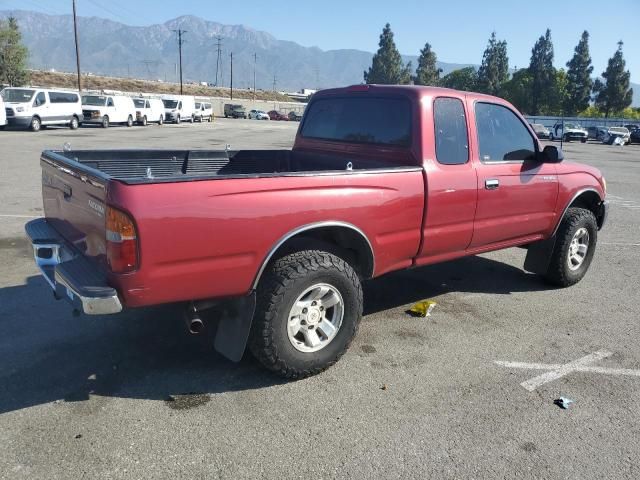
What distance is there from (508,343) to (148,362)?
2775 mm

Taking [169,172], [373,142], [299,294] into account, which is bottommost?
[299,294]

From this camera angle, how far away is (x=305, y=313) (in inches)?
146

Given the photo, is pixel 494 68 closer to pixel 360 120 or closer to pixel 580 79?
pixel 580 79

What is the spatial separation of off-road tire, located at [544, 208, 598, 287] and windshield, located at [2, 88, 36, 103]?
25933 mm

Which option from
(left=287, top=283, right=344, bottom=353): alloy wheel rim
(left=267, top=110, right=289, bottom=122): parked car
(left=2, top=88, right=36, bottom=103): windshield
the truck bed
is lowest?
(left=267, top=110, right=289, bottom=122): parked car

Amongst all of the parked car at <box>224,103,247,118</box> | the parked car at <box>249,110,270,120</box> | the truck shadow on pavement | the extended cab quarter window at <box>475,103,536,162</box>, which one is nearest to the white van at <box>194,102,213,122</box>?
the parked car at <box>224,103,247,118</box>

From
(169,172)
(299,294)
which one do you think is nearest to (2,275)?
(169,172)

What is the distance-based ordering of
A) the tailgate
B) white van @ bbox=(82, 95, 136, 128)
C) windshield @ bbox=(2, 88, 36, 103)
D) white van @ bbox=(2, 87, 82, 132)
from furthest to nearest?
1. white van @ bbox=(82, 95, 136, 128)
2. windshield @ bbox=(2, 88, 36, 103)
3. white van @ bbox=(2, 87, 82, 132)
4. the tailgate

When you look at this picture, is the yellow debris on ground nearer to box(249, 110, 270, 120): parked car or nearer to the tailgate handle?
the tailgate handle

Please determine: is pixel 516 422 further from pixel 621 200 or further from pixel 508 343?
pixel 621 200

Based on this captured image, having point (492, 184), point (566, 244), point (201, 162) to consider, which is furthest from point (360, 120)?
point (566, 244)

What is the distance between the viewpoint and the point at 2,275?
5523 mm

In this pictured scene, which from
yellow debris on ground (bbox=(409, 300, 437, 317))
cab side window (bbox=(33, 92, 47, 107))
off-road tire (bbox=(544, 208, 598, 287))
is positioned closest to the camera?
yellow debris on ground (bbox=(409, 300, 437, 317))

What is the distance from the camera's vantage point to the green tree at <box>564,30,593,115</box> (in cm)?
7294
